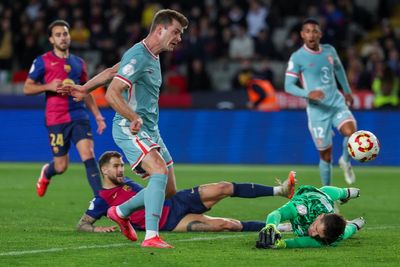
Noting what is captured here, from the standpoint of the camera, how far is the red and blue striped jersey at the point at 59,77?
12750 mm

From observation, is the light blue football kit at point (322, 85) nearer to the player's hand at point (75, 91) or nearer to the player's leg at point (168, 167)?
the player's leg at point (168, 167)

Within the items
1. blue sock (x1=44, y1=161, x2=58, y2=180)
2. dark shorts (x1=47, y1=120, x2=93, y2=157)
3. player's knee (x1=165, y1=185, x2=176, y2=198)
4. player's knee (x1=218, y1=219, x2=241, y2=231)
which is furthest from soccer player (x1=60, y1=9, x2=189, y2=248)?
blue sock (x1=44, y1=161, x2=58, y2=180)

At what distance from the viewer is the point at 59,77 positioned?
41.9 feet

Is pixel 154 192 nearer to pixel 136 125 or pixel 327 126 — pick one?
pixel 136 125

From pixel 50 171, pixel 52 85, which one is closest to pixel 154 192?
pixel 52 85

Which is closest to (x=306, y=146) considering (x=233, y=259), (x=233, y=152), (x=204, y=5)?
(x=233, y=152)

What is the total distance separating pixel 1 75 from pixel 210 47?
5039 millimetres

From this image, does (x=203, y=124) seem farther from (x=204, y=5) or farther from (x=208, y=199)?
(x=208, y=199)

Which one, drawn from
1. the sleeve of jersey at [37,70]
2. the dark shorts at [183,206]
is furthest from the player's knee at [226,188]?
the sleeve of jersey at [37,70]

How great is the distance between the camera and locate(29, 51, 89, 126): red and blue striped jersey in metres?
12.8

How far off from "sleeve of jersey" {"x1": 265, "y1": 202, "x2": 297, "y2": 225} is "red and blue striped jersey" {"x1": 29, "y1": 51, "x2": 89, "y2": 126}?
4.42 metres

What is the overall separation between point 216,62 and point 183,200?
15167mm

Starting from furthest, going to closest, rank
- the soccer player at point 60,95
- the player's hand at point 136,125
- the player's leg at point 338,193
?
the soccer player at point 60,95 < the player's leg at point 338,193 < the player's hand at point 136,125

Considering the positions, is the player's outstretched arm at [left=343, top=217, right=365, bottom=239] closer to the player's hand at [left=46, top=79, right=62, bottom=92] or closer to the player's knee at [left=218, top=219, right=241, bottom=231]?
the player's knee at [left=218, top=219, right=241, bottom=231]
